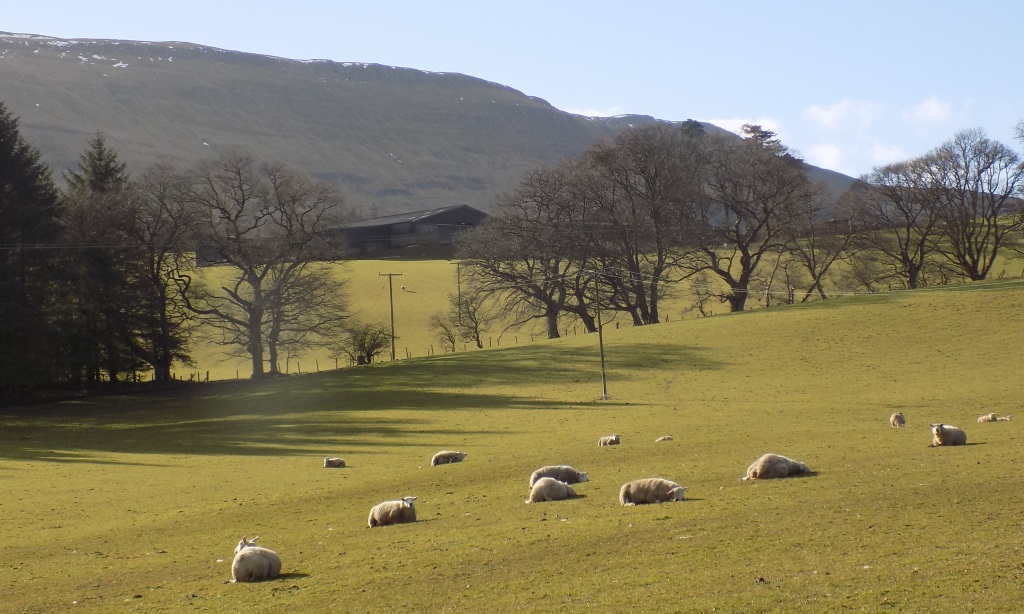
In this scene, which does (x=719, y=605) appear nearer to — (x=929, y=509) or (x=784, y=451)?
(x=929, y=509)

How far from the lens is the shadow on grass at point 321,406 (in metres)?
39.1

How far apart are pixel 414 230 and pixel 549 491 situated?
114m

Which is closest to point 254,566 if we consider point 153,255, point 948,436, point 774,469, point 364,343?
point 774,469

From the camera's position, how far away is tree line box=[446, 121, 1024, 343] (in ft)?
241

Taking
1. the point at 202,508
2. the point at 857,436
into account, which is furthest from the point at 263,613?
the point at 857,436

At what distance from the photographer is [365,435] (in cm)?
3950

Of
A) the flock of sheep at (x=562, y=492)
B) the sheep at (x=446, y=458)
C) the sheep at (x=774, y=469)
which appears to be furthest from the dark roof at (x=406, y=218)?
the sheep at (x=774, y=469)

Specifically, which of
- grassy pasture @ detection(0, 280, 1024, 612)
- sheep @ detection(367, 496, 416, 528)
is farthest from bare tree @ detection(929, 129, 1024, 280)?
sheep @ detection(367, 496, 416, 528)

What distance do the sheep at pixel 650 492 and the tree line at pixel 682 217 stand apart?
53.0 meters

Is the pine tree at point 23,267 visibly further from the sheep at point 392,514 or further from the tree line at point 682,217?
the sheep at point 392,514

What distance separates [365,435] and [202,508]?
17.8 m

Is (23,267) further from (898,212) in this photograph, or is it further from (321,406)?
(898,212)

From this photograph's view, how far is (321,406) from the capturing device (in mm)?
52125

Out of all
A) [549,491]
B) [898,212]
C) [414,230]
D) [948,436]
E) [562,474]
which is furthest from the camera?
[414,230]
